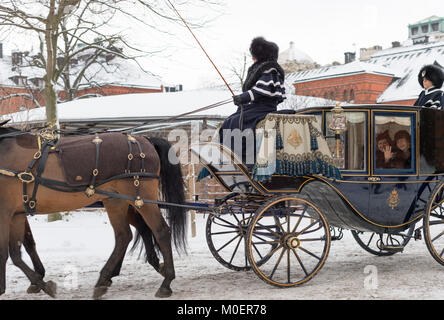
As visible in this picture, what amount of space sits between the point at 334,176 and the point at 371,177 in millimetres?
495

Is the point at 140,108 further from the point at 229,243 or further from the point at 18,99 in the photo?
the point at 18,99

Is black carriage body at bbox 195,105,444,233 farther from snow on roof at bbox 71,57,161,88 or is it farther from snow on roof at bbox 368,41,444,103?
snow on roof at bbox 368,41,444,103

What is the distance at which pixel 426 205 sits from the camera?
5.84 meters

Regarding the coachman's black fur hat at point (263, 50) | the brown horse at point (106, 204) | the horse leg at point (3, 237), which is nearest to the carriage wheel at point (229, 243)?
the brown horse at point (106, 204)

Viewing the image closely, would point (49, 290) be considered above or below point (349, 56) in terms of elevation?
below

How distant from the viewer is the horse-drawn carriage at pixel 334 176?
17.6ft

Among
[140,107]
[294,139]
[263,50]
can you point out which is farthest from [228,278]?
[140,107]

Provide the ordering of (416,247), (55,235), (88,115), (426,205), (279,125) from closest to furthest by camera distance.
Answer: (279,125)
(426,205)
(416,247)
(55,235)
(88,115)

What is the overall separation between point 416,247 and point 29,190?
5741 mm

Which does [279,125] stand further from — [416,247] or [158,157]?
[416,247]

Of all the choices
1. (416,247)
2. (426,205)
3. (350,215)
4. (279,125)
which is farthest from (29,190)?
(416,247)

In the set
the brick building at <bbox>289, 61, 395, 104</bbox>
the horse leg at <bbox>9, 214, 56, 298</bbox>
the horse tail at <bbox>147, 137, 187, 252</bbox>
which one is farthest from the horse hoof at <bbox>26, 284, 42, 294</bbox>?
the brick building at <bbox>289, 61, 395, 104</bbox>

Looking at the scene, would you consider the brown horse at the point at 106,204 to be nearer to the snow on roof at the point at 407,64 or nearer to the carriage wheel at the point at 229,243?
the carriage wheel at the point at 229,243

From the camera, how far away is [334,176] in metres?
5.61
